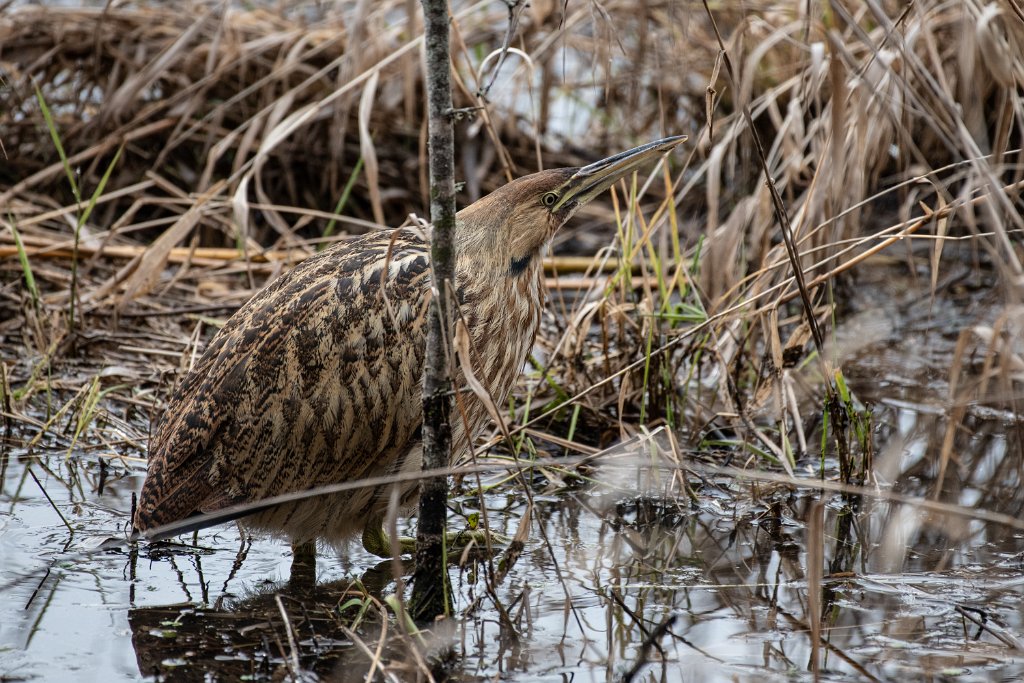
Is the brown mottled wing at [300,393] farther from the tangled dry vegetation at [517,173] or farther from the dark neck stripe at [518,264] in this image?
the tangled dry vegetation at [517,173]

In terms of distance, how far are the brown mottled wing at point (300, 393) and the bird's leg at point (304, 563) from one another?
0.23 meters

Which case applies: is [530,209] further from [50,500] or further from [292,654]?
[50,500]

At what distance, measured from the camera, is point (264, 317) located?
8.55 ft

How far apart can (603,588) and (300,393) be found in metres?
0.74

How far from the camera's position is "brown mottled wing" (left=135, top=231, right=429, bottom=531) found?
8.40 ft

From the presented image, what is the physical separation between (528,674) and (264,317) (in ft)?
3.08

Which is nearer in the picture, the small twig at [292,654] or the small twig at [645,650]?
the small twig at [645,650]

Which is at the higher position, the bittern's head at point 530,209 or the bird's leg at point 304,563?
the bittern's head at point 530,209

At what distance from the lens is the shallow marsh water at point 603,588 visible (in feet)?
7.35

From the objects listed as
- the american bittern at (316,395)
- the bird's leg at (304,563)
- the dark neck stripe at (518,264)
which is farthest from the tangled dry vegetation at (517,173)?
the bird's leg at (304,563)

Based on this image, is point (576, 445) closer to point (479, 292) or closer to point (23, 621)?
point (479, 292)

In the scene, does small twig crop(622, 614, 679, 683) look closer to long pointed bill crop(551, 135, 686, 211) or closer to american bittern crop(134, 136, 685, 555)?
american bittern crop(134, 136, 685, 555)

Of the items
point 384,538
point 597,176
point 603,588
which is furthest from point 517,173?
point 603,588

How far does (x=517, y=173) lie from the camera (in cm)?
366
